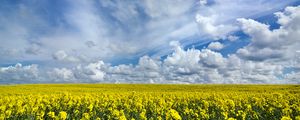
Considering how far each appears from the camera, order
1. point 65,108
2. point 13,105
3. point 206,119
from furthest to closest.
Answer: point 65,108 < point 13,105 < point 206,119

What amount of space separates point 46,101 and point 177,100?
9.03 meters

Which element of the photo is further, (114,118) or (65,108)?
(65,108)

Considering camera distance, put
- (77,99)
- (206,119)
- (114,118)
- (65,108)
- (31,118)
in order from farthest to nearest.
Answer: (77,99), (65,108), (31,118), (206,119), (114,118)

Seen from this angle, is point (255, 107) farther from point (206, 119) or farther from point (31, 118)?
point (31, 118)

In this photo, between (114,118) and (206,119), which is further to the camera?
(206,119)

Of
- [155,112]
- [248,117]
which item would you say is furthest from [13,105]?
[248,117]

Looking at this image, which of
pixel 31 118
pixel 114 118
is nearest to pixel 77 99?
pixel 31 118

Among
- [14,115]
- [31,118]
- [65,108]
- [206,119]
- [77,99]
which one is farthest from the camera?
[77,99]

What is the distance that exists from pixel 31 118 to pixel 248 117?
383 inches

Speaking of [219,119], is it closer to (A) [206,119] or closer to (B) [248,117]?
(A) [206,119]

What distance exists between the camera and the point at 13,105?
1723cm

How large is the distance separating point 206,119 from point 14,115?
9.13 metres

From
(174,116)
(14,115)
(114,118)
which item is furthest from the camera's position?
(14,115)

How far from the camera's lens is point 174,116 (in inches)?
362
